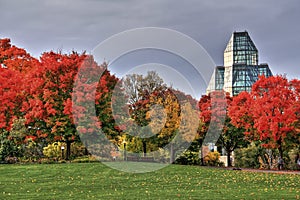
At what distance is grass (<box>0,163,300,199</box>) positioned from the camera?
64.3ft

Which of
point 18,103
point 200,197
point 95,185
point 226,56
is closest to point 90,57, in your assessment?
point 18,103

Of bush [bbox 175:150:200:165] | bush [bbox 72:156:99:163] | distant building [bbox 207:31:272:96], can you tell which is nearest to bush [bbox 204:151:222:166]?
bush [bbox 175:150:200:165]

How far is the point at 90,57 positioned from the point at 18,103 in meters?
6.38

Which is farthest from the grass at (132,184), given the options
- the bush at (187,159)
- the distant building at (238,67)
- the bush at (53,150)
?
the distant building at (238,67)

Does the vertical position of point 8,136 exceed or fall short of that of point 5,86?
it falls short

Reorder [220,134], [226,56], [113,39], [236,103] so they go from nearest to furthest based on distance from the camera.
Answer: [113,39] → [236,103] → [220,134] → [226,56]

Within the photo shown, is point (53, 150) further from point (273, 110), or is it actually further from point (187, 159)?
point (273, 110)

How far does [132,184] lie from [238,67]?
238ft

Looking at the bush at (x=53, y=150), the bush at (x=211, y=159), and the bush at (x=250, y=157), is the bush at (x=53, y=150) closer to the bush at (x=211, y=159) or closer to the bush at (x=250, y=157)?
the bush at (x=211, y=159)

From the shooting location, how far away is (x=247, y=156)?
146ft

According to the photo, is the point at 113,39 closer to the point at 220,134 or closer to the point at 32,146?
the point at 32,146

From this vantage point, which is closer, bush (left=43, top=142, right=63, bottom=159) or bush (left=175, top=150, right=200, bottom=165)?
bush (left=43, top=142, right=63, bottom=159)

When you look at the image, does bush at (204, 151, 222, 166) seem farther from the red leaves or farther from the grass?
the grass

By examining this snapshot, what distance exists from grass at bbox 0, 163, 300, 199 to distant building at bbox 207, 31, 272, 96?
6357 cm
